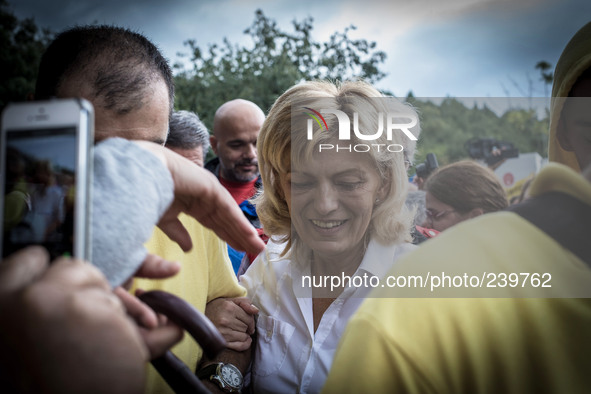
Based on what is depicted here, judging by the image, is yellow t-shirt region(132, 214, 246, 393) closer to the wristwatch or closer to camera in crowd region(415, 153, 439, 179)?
the wristwatch

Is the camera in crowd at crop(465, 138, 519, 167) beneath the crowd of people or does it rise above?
above

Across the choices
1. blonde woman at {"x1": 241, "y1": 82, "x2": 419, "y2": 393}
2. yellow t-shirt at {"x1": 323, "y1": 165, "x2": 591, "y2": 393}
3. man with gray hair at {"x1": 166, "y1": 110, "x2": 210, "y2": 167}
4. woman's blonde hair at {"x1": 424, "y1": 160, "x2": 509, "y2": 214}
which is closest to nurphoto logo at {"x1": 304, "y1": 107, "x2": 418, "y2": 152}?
blonde woman at {"x1": 241, "y1": 82, "x2": 419, "y2": 393}

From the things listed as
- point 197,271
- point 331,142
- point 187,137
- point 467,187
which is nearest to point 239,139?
point 187,137

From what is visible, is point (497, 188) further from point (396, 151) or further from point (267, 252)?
point (267, 252)

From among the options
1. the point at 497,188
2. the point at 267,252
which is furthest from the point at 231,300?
the point at 497,188

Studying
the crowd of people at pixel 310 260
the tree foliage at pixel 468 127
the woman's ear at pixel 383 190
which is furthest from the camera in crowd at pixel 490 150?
the woman's ear at pixel 383 190

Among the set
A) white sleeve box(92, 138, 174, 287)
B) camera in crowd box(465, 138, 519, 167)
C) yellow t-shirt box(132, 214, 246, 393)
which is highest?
camera in crowd box(465, 138, 519, 167)

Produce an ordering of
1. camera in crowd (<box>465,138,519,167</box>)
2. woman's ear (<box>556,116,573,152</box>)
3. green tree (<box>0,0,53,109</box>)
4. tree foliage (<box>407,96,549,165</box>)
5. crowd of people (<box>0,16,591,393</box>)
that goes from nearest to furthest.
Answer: crowd of people (<box>0,16,591,393</box>) → woman's ear (<box>556,116,573,152</box>) → green tree (<box>0,0,53,109</box>) → tree foliage (<box>407,96,549,165</box>) → camera in crowd (<box>465,138,519,167</box>)

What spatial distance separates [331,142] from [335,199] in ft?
0.64

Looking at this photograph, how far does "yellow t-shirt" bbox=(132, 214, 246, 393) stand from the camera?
135cm

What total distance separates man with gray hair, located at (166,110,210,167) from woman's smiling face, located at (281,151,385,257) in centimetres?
207

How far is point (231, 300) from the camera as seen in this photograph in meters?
1.50

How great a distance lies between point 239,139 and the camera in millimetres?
3664

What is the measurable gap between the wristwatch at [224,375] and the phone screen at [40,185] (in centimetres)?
88
